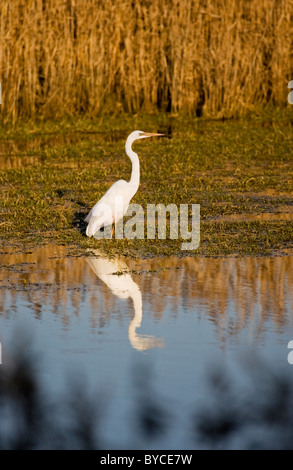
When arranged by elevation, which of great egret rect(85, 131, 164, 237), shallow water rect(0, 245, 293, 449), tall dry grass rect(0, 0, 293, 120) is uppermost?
tall dry grass rect(0, 0, 293, 120)

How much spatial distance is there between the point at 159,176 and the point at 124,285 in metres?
4.03

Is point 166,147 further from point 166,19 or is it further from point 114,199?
point 114,199

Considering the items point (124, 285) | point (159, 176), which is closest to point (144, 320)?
point (124, 285)

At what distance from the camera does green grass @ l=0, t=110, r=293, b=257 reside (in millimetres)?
7633

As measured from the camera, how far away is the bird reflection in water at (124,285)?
17.3 feet

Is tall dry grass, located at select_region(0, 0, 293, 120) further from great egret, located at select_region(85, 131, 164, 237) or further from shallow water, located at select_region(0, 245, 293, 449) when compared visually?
shallow water, located at select_region(0, 245, 293, 449)

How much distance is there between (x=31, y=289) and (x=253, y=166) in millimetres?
5230

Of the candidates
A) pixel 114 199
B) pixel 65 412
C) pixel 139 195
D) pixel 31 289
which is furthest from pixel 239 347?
pixel 139 195

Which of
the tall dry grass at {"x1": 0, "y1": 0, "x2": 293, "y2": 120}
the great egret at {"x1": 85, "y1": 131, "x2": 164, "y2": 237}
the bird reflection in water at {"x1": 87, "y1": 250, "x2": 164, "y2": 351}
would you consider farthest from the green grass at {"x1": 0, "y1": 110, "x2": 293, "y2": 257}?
the tall dry grass at {"x1": 0, "y1": 0, "x2": 293, "y2": 120}

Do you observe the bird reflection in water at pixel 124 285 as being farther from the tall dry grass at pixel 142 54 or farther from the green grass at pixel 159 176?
the tall dry grass at pixel 142 54

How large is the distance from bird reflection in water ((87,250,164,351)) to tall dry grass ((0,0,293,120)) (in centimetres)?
755

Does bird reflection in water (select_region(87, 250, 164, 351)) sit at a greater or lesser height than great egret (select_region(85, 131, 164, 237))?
lesser

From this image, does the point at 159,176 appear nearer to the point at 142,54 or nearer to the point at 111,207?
the point at 111,207

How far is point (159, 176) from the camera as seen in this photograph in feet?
33.9
